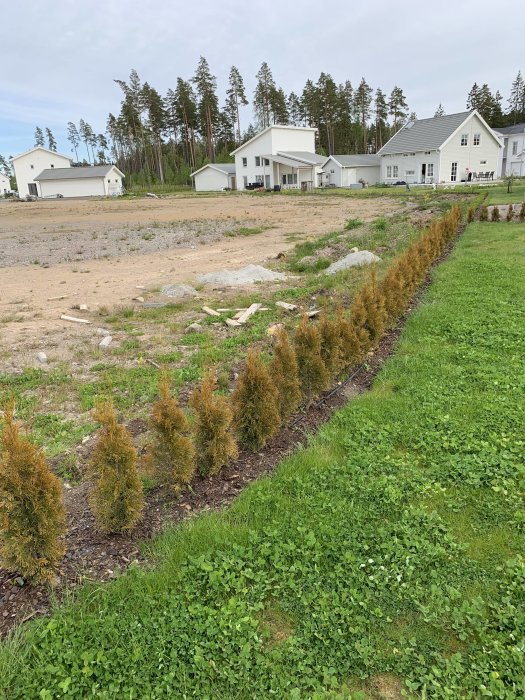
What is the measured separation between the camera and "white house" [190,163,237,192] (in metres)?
61.2

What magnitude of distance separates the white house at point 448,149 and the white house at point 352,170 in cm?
564

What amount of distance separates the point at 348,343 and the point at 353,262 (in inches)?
266

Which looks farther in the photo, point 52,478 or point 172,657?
point 52,478

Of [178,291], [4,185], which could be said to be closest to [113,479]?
[178,291]

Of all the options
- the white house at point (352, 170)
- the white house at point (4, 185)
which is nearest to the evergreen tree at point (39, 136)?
the white house at point (4, 185)

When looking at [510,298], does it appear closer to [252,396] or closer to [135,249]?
[252,396]

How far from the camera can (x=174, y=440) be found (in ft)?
11.1

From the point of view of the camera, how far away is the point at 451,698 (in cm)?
206

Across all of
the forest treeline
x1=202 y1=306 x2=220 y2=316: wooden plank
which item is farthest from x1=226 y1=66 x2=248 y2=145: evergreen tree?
x1=202 y1=306 x2=220 y2=316: wooden plank

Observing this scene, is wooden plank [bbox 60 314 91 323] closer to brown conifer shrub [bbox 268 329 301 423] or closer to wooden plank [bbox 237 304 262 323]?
wooden plank [bbox 237 304 262 323]

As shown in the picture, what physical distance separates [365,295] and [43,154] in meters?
81.2

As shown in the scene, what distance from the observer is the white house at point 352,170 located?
53.2m

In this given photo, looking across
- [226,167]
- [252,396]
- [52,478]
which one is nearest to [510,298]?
[252,396]

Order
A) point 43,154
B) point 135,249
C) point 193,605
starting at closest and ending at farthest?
point 193,605
point 135,249
point 43,154
